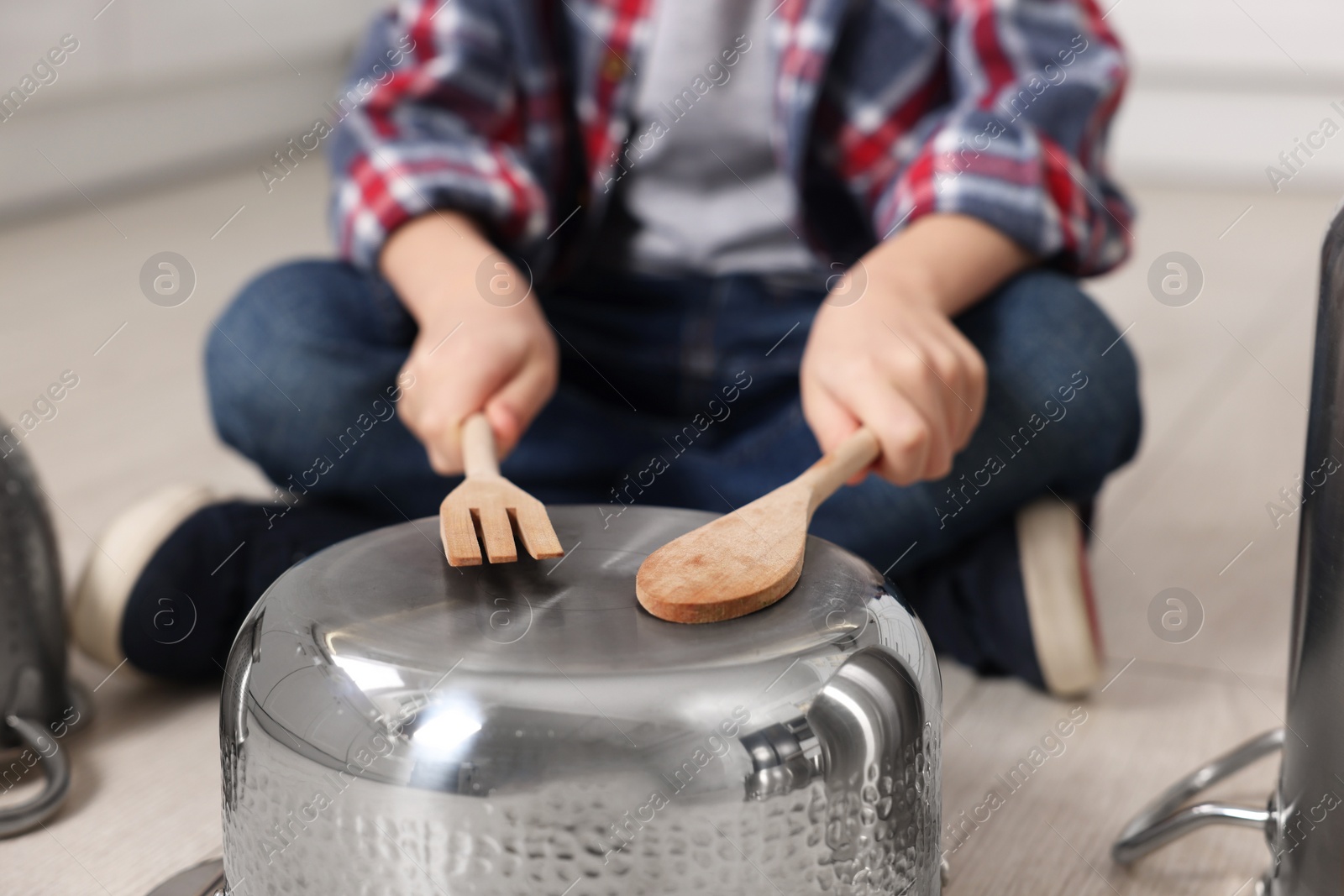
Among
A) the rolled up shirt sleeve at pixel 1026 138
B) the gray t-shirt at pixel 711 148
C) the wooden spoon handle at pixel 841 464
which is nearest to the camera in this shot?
the wooden spoon handle at pixel 841 464

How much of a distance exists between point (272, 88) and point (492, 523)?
2.10 metres

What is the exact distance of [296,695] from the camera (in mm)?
358

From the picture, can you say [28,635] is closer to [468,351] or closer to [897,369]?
[468,351]

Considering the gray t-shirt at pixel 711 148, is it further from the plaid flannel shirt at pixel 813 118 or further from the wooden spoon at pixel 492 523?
the wooden spoon at pixel 492 523

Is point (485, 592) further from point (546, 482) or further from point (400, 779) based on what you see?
point (546, 482)

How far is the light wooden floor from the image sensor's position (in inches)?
20.9

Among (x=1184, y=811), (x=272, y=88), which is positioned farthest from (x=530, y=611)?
(x=272, y=88)

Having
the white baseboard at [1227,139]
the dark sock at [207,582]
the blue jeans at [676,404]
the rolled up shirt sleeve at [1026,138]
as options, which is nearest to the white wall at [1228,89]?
the white baseboard at [1227,139]

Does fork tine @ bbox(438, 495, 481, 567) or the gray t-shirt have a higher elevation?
fork tine @ bbox(438, 495, 481, 567)

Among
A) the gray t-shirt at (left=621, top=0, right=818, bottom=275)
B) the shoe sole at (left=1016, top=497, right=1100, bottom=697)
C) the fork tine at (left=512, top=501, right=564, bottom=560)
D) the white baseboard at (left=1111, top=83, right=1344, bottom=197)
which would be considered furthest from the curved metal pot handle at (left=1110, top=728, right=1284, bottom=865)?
the white baseboard at (left=1111, top=83, right=1344, bottom=197)

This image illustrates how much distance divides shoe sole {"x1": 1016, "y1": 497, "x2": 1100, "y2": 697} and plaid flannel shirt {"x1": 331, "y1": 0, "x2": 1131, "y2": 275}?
14cm

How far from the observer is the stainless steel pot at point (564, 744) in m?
0.33

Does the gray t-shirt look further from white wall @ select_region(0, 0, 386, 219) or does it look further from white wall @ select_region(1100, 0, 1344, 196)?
white wall @ select_region(1100, 0, 1344, 196)

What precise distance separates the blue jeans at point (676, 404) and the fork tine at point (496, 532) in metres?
0.29
